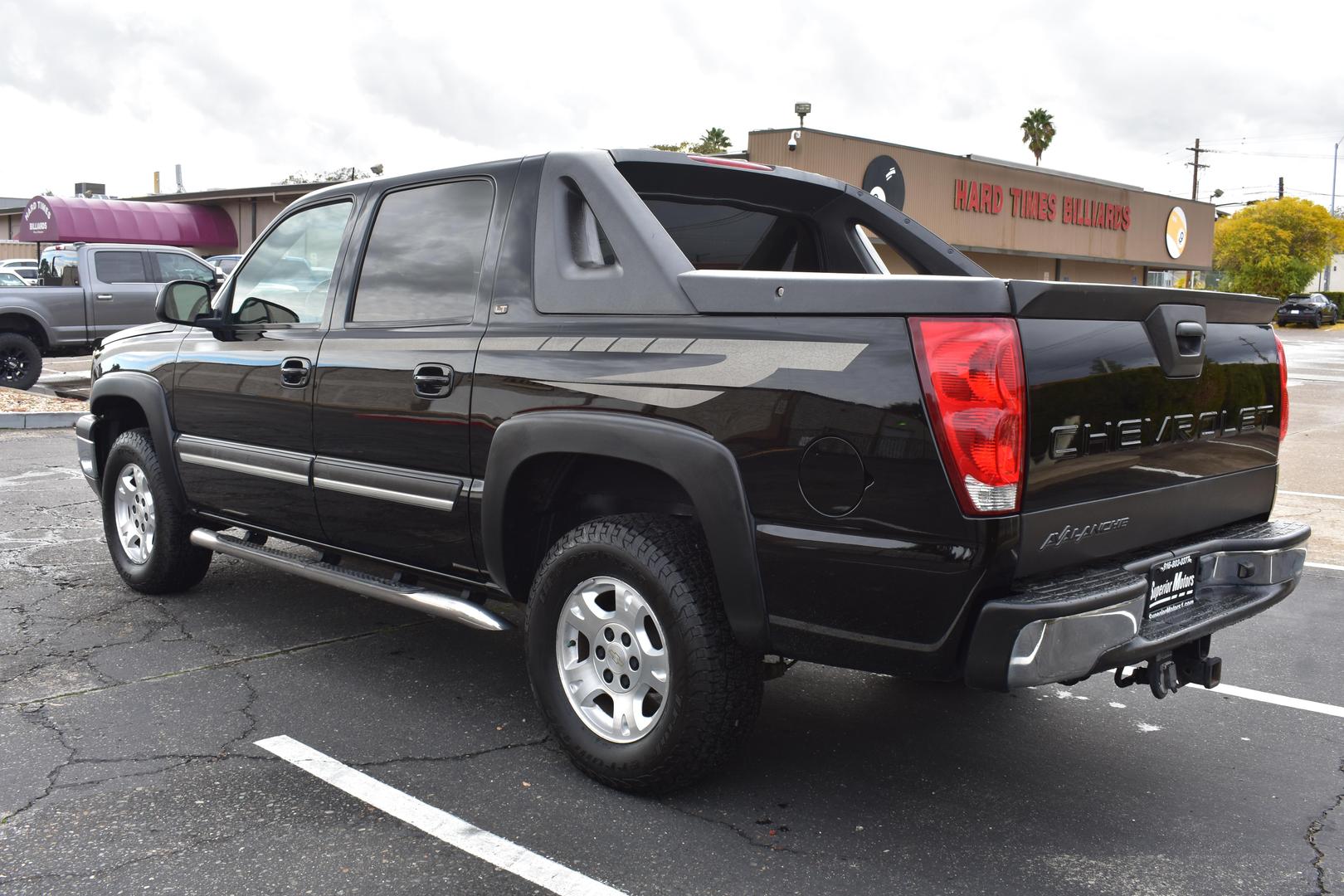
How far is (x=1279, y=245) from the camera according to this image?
60.6 meters

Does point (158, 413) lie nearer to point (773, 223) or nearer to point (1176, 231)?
point (773, 223)

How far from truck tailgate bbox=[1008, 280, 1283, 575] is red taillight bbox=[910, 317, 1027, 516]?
47mm

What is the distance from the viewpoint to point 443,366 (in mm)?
3879

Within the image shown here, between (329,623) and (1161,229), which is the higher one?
(1161,229)

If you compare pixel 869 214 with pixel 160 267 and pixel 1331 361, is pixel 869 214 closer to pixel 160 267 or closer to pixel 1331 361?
pixel 160 267

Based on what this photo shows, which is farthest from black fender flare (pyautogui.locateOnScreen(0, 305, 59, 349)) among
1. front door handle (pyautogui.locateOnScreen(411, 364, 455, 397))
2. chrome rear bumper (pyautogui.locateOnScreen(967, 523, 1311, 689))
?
chrome rear bumper (pyautogui.locateOnScreen(967, 523, 1311, 689))

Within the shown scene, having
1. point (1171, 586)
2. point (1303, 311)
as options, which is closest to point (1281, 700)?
point (1171, 586)

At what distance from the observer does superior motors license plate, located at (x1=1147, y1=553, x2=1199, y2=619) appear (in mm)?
3152

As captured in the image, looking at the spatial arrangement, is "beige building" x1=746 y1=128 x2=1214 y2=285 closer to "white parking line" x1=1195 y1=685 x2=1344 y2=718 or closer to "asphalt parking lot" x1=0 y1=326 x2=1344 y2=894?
"white parking line" x1=1195 y1=685 x2=1344 y2=718

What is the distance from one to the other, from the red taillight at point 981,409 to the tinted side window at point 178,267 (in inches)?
605

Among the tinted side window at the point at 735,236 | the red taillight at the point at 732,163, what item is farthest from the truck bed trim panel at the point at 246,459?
the red taillight at the point at 732,163

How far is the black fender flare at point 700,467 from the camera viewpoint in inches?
121

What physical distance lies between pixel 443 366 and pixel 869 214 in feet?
5.90

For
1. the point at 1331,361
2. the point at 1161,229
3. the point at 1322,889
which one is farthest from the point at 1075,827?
the point at 1161,229
